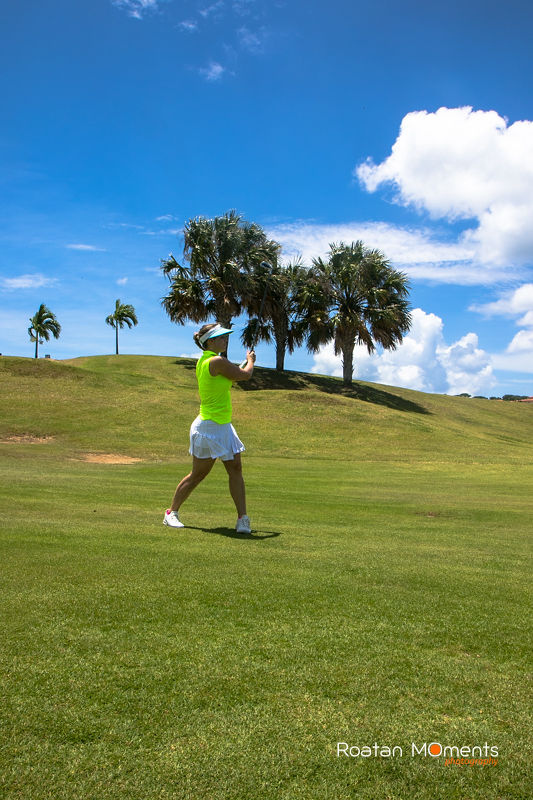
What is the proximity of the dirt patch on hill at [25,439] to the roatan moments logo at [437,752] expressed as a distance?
24.6 metres

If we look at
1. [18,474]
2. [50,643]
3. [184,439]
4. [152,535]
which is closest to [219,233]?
[184,439]

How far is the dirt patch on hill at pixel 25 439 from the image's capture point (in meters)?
24.6

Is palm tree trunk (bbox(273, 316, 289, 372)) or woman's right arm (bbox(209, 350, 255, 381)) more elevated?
palm tree trunk (bbox(273, 316, 289, 372))

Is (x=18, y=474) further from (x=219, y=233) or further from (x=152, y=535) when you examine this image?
(x=219, y=233)

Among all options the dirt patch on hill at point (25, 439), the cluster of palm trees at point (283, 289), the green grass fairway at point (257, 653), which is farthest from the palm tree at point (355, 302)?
the green grass fairway at point (257, 653)

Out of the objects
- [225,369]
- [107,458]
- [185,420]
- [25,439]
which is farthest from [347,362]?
[225,369]

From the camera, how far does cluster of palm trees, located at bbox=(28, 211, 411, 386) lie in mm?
45125

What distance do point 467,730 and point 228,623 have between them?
1.55 meters

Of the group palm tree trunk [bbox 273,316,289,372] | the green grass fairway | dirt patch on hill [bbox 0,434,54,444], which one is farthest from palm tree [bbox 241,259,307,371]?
the green grass fairway

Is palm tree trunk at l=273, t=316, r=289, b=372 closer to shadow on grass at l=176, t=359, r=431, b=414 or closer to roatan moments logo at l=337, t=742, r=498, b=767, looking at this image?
shadow on grass at l=176, t=359, r=431, b=414

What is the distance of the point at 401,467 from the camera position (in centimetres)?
2300

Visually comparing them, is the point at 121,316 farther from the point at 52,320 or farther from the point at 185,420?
the point at 185,420

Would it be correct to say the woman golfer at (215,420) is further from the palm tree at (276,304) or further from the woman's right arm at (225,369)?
the palm tree at (276,304)

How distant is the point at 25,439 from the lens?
2519 centimetres
